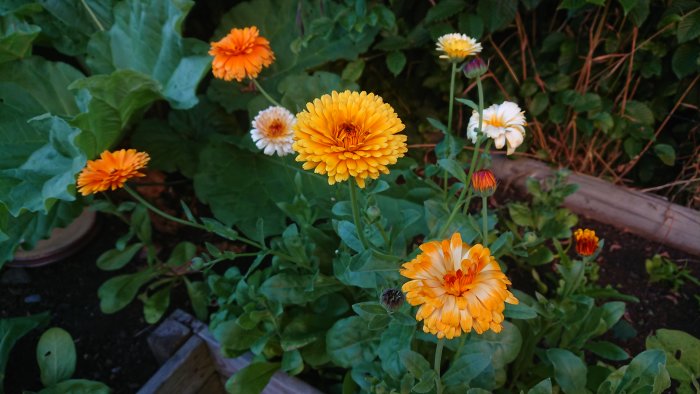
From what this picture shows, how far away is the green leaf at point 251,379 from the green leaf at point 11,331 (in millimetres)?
562

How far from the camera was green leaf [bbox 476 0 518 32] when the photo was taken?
1.43 metres

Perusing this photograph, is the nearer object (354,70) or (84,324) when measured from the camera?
(84,324)

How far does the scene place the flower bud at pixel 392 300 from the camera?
705mm

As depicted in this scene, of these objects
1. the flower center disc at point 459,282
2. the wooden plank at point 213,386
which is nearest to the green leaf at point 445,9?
the flower center disc at point 459,282

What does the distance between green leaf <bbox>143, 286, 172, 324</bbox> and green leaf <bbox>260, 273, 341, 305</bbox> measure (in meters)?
0.42

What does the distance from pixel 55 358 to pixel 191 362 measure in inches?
12.4

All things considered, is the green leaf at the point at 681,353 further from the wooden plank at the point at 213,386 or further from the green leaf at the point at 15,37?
the green leaf at the point at 15,37

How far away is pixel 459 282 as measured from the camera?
64cm

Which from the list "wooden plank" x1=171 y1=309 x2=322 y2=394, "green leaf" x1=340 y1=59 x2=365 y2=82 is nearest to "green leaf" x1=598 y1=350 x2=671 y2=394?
"wooden plank" x1=171 y1=309 x2=322 y2=394

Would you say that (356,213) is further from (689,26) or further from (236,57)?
(689,26)

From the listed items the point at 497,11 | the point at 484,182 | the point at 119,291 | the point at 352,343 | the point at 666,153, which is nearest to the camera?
the point at 484,182

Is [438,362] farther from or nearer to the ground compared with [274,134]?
nearer to the ground

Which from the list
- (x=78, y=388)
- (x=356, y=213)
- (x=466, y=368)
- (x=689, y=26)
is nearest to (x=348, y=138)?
(x=356, y=213)

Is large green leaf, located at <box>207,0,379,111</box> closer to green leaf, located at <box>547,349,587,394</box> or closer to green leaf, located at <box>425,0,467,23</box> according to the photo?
green leaf, located at <box>425,0,467,23</box>
